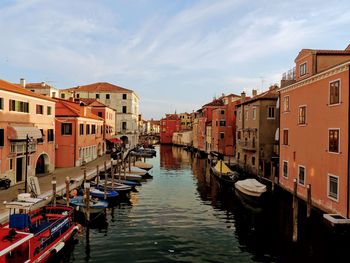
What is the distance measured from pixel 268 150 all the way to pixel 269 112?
4.31 meters

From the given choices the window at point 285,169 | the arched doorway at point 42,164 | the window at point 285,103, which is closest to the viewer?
the window at point 285,169

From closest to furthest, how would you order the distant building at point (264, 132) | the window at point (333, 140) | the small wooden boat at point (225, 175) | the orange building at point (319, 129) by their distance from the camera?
the orange building at point (319, 129)
the window at point (333, 140)
the small wooden boat at point (225, 175)
the distant building at point (264, 132)

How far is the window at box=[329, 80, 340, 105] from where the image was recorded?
19.2m

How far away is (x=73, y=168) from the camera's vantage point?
36.9 m

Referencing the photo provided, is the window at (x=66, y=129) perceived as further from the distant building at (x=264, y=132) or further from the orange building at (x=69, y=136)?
the distant building at (x=264, y=132)

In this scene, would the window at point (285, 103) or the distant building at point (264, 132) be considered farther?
the distant building at point (264, 132)

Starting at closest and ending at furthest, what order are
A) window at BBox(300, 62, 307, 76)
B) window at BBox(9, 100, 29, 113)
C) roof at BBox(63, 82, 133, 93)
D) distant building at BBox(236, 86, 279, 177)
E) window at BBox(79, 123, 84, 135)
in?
1. window at BBox(300, 62, 307, 76)
2. window at BBox(9, 100, 29, 113)
3. distant building at BBox(236, 86, 279, 177)
4. window at BBox(79, 123, 84, 135)
5. roof at BBox(63, 82, 133, 93)

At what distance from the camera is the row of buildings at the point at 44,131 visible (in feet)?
81.1

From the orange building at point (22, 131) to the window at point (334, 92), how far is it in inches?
866

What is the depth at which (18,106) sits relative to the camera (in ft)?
86.9

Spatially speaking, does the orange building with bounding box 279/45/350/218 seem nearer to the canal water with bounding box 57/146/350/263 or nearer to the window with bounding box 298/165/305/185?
the window with bounding box 298/165/305/185

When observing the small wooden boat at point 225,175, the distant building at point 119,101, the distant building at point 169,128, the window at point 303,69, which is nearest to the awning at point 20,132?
the small wooden boat at point 225,175

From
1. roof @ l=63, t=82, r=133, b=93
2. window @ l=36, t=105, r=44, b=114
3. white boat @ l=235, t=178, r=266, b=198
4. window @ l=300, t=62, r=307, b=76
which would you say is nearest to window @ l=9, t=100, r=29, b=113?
window @ l=36, t=105, r=44, b=114

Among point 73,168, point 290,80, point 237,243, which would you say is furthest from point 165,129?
point 237,243
